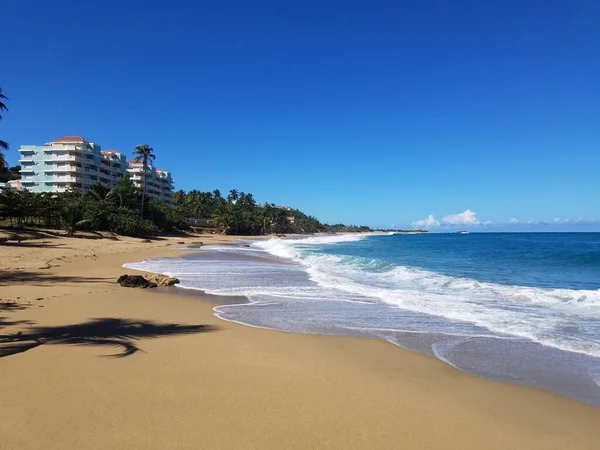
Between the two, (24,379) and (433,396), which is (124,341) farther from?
(433,396)

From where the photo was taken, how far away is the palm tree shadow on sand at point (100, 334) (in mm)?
5914

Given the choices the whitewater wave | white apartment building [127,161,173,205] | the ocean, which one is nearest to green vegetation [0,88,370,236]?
white apartment building [127,161,173,205]

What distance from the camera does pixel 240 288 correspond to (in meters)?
13.6

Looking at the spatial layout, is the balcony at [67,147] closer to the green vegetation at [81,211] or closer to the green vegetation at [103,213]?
the green vegetation at [103,213]

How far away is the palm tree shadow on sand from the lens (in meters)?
5.91

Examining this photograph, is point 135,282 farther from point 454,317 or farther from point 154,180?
point 154,180

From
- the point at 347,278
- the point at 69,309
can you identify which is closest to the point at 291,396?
the point at 69,309

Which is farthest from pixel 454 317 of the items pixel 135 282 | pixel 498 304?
pixel 135 282

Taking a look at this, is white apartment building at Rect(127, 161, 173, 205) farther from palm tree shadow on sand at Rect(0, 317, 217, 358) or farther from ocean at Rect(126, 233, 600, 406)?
palm tree shadow on sand at Rect(0, 317, 217, 358)

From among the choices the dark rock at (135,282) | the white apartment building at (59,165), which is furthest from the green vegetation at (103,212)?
the dark rock at (135,282)

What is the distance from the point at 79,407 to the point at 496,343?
22.1ft

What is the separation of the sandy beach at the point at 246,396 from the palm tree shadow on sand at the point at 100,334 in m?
0.03

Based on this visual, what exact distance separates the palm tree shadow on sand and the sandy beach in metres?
0.03

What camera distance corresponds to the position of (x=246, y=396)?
4.43 meters
